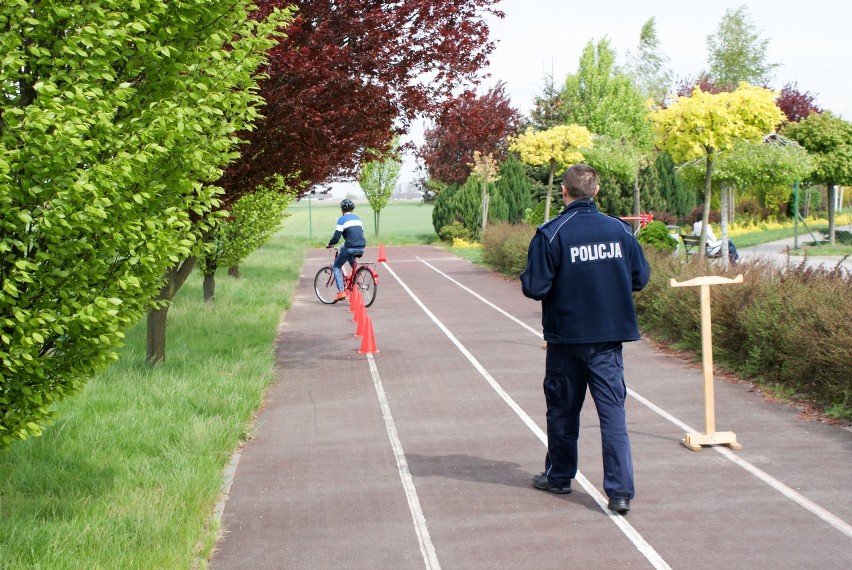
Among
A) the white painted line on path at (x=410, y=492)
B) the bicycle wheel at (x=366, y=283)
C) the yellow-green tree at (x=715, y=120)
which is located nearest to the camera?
the white painted line on path at (x=410, y=492)

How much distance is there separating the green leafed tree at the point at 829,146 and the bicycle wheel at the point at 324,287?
19.5m

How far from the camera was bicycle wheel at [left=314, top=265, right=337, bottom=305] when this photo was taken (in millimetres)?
19219

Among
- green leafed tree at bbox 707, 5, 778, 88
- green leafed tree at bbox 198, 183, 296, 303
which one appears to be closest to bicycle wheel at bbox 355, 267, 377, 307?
green leafed tree at bbox 198, 183, 296, 303

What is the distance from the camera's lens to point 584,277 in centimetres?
614

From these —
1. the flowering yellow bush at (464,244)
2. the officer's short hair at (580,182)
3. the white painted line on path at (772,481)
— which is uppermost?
the officer's short hair at (580,182)

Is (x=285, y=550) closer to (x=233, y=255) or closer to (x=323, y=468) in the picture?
(x=323, y=468)

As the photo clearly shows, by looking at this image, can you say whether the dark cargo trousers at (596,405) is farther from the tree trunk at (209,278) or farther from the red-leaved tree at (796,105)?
the red-leaved tree at (796,105)

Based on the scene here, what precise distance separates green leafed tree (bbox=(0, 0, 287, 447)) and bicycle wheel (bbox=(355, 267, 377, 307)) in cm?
1232

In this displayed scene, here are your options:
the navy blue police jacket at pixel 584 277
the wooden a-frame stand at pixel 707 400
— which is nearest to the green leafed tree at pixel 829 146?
the wooden a-frame stand at pixel 707 400

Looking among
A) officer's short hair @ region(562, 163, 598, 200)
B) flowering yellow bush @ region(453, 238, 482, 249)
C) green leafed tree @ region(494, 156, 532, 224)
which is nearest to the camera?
officer's short hair @ region(562, 163, 598, 200)

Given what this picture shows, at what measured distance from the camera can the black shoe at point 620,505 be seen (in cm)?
598

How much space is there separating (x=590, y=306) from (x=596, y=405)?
0.61 metres

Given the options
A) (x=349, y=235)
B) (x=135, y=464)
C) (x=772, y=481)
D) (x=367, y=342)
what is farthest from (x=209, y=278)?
(x=772, y=481)

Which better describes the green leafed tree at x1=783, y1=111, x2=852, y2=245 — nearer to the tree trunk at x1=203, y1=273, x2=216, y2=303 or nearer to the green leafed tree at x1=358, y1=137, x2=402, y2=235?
the green leafed tree at x1=358, y1=137, x2=402, y2=235
